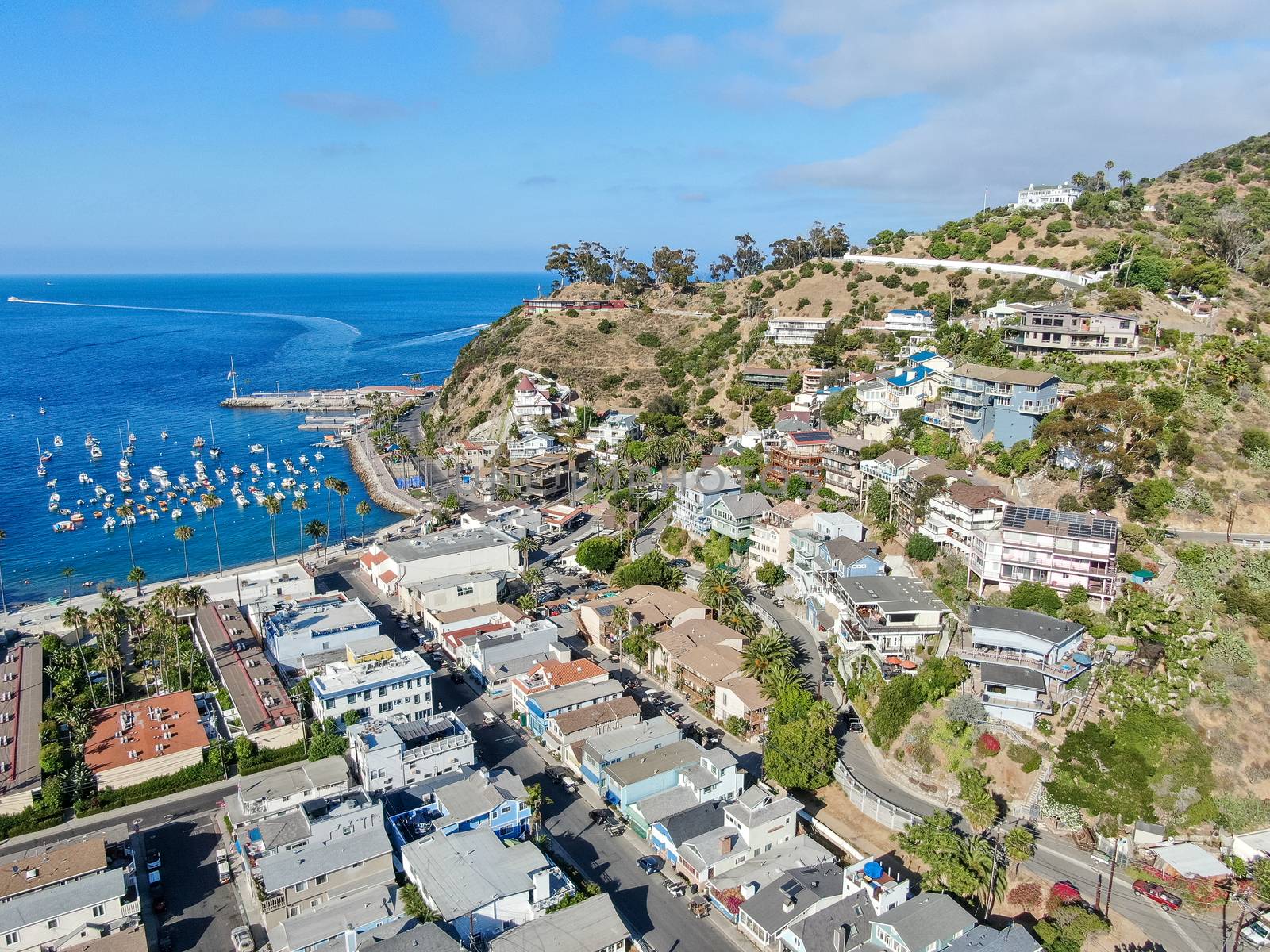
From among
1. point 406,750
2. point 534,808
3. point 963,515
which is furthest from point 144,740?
point 963,515

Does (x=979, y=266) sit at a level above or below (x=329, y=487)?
above

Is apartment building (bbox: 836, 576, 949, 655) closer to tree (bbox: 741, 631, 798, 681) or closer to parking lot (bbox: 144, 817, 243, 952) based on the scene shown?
tree (bbox: 741, 631, 798, 681)

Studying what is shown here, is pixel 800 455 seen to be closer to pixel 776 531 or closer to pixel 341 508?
pixel 776 531

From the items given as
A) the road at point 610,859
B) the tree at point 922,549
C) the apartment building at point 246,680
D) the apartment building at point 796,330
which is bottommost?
the road at point 610,859

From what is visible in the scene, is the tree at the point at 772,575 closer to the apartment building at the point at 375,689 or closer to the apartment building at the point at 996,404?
the apartment building at the point at 996,404

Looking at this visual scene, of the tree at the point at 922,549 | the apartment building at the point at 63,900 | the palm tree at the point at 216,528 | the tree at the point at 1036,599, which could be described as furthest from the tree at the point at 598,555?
the apartment building at the point at 63,900

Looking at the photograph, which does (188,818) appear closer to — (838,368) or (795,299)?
(838,368)
